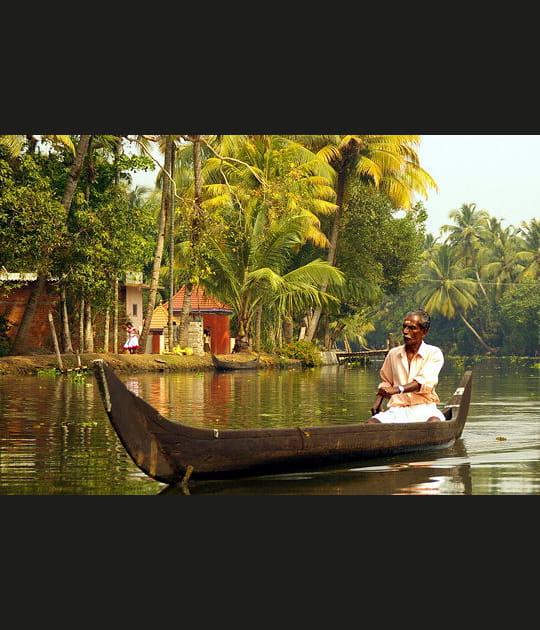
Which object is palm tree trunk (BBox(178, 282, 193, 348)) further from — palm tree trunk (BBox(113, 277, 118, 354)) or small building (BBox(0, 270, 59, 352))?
small building (BBox(0, 270, 59, 352))

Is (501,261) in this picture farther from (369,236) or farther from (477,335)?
(369,236)

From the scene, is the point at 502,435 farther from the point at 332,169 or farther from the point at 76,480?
the point at 332,169

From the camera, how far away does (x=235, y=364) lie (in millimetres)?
28594

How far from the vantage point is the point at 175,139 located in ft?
94.8

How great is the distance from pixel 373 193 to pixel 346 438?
33002mm

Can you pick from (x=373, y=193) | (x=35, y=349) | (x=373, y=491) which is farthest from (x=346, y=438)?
(x=373, y=193)

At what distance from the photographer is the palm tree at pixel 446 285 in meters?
61.6

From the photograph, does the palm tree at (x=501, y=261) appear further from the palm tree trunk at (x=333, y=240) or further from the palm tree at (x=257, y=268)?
the palm tree at (x=257, y=268)

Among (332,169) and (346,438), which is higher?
(332,169)

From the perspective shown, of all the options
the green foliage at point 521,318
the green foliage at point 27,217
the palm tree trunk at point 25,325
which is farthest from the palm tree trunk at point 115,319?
the green foliage at point 521,318

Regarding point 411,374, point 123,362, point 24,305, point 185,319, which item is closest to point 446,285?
point 185,319

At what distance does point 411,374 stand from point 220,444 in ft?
6.93

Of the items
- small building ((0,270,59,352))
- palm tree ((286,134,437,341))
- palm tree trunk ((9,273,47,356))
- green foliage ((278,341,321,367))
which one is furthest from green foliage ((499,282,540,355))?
palm tree trunk ((9,273,47,356))

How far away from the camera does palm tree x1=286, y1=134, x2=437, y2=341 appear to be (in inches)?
1495
